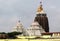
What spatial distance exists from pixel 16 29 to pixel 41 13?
1158 centimetres

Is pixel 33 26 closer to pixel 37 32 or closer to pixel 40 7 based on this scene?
pixel 37 32

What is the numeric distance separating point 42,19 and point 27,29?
7.58 meters

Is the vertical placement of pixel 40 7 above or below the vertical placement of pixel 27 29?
above

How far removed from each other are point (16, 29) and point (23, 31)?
2617 mm

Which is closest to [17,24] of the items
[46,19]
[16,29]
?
[16,29]

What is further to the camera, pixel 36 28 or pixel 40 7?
pixel 40 7

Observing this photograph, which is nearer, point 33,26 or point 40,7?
point 33,26

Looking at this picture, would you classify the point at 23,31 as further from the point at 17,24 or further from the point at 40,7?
the point at 40,7

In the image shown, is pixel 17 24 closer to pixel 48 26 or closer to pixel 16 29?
pixel 16 29

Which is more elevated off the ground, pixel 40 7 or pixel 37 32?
pixel 40 7

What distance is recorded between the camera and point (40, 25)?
5197 inches

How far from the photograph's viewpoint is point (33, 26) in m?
127

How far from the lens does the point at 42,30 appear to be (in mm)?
130250

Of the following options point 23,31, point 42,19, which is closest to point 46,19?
point 42,19
